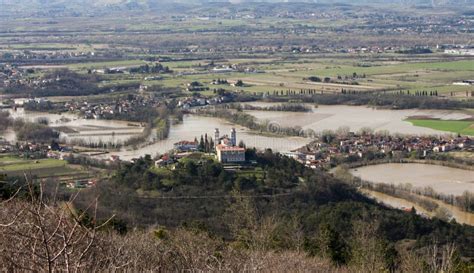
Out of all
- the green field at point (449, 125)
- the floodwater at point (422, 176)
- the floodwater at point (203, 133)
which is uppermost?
the floodwater at point (203, 133)

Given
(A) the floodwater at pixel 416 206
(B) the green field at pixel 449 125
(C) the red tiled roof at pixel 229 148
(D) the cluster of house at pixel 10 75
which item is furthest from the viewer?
(D) the cluster of house at pixel 10 75

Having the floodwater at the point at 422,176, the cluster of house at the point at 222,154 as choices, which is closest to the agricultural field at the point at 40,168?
the cluster of house at the point at 222,154

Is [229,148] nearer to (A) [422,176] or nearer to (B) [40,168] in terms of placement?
(B) [40,168]

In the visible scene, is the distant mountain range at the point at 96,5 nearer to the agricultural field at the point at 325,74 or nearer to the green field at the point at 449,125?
the agricultural field at the point at 325,74

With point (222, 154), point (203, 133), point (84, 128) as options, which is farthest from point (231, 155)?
point (84, 128)

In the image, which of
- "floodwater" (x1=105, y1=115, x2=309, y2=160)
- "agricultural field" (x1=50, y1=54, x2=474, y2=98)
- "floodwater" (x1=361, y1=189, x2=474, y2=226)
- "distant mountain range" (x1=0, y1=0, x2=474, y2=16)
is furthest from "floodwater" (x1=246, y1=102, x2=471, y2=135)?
"distant mountain range" (x1=0, y1=0, x2=474, y2=16)

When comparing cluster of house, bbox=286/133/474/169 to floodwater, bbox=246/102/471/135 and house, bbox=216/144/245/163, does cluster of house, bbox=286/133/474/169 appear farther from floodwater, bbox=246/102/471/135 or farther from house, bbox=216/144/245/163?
house, bbox=216/144/245/163

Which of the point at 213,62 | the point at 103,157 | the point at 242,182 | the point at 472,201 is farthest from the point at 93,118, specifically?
the point at 213,62

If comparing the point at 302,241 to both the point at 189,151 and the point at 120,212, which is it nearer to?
the point at 120,212
